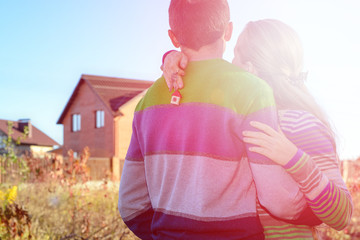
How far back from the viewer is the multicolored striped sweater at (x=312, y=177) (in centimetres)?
145

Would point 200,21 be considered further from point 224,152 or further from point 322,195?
point 322,195

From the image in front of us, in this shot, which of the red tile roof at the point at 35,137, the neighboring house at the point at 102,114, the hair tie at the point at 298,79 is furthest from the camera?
the red tile roof at the point at 35,137

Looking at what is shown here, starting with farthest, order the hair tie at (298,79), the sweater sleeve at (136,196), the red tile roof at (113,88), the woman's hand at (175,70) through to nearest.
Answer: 1. the red tile roof at (113,88)
2. the hair tie at (298,79)
3. the sweater sleeve at (136,196)
4. the woman's hand at (175,70)

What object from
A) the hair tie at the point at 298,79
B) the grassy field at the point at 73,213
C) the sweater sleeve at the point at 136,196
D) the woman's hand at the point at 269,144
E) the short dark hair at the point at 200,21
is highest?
the short dark hair at the point at 200,21

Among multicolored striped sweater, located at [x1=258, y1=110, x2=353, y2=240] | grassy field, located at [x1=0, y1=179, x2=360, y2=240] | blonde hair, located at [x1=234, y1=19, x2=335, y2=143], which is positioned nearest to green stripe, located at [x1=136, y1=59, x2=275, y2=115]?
multicolored striped sweater, located at [x1=258, y1=110, x2=353, y2=240]

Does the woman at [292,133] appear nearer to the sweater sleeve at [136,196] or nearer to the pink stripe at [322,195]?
the pink stripe at [322,195]

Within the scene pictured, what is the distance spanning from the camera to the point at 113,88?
1168 inches

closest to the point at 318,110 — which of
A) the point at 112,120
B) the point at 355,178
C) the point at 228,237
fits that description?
the point at 228,237

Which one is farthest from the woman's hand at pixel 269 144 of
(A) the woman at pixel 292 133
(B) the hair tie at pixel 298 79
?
(B) the hair tie at pixel 298 79

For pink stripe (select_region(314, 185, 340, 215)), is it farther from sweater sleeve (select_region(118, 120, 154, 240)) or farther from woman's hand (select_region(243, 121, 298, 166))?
sweater sleeve (select_region(118, 120, 154, 240))

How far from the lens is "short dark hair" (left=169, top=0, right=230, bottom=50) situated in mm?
1593

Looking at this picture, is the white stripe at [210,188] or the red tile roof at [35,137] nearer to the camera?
the white stripe at [210,188]

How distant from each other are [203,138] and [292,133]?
0.38m

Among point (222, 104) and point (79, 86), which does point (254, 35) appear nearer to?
point (222, 104)
